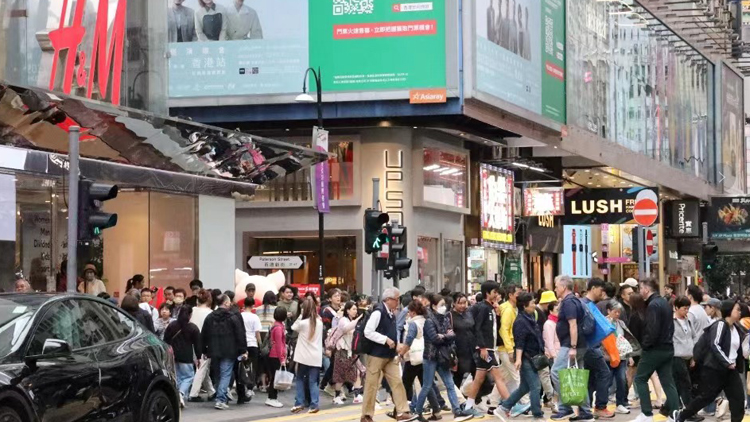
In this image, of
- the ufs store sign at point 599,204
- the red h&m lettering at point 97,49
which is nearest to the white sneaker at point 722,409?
the red h&m lettering at point 97,49

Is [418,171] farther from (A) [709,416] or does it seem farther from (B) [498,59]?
(A) [709,416]

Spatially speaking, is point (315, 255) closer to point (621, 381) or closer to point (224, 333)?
point (224, 333)

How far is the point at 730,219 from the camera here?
7144cm

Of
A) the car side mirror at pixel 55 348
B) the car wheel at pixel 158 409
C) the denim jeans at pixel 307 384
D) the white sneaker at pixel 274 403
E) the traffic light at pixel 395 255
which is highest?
the traffic light at pixel 395 255

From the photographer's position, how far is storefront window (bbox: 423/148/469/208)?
1756 inches

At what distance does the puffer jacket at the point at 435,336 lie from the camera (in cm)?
1930

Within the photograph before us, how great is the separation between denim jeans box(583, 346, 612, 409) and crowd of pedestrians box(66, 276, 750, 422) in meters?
0.02

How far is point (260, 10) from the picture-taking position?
139ft

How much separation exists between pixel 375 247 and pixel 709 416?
770 cm

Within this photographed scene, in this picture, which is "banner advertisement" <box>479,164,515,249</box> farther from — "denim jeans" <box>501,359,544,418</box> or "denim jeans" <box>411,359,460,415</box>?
"denim jeans" <box>501,359,544,418</box>

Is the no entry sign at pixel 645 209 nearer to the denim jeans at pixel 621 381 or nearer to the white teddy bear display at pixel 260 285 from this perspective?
the denim jeans at pixel 621 381

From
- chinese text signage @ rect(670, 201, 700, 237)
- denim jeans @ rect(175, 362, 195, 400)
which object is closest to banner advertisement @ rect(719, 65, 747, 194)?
chinese text signage @ rect(670, 201, 700, 237)

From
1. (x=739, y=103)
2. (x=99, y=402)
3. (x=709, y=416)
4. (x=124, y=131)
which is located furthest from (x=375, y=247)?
(x=739, y=103)

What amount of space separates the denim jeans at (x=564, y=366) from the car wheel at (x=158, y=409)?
20.2 feet
